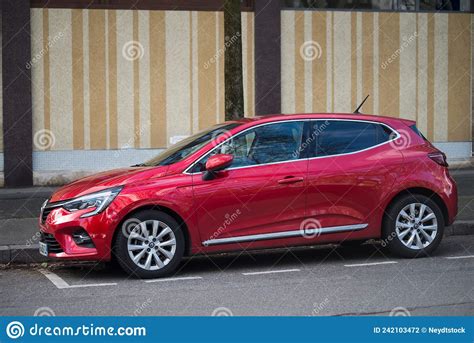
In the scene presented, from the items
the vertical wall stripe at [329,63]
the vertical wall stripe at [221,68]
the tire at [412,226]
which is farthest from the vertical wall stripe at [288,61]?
the tire at [412,226]

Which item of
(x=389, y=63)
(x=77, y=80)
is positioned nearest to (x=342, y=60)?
(x=389, y=63)

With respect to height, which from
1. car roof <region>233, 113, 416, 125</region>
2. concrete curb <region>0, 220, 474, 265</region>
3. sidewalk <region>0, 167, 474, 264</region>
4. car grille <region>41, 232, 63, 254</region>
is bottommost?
concrete curb <region>0, 220, 474, 265</region>

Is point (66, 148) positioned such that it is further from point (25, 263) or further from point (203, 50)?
point (25, 263)

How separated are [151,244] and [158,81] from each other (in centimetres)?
874

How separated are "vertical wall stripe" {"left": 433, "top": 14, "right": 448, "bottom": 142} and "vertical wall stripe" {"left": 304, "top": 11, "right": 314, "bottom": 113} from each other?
8.77ft

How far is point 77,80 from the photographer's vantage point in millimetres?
16922

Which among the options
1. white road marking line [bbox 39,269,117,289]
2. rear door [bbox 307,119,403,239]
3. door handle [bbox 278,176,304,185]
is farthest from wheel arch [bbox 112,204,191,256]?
rear door [bbox 307,119,403,239]

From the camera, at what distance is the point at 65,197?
9.12m

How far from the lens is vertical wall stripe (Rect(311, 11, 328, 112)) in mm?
18047

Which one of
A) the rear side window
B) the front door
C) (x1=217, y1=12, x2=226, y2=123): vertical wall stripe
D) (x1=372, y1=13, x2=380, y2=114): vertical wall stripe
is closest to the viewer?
the front door

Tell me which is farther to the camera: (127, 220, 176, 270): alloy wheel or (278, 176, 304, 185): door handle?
(278, 176, 304, 185): door handle

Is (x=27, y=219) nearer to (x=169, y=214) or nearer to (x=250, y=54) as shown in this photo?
(x=169, y=214)

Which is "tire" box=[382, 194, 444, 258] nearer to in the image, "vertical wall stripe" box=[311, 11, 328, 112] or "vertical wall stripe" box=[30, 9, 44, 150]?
"vertical wall stripe" box=[311, 11, 328, 112]

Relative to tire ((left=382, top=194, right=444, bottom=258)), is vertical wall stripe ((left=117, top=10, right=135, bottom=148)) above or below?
above
